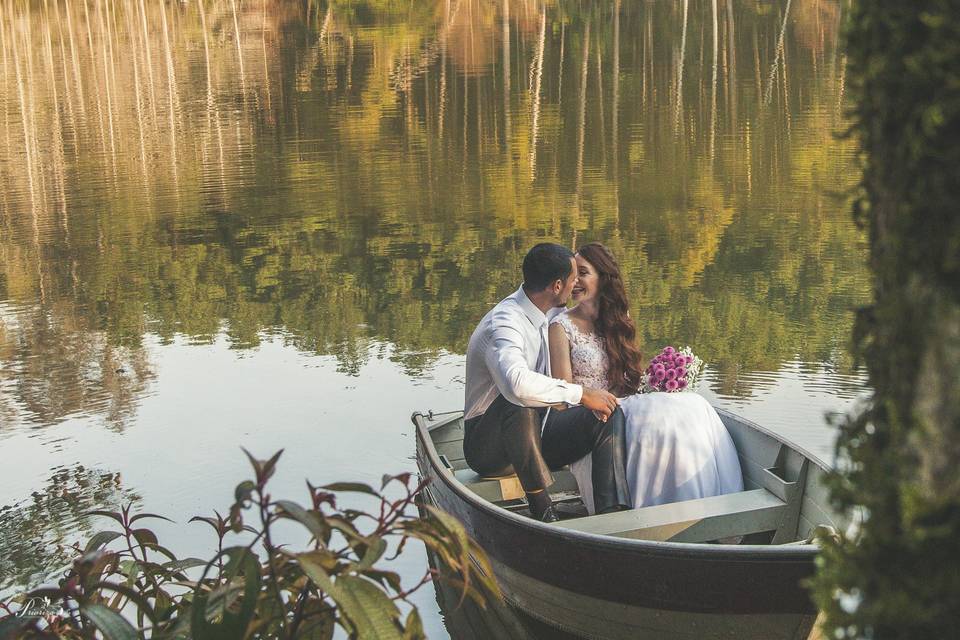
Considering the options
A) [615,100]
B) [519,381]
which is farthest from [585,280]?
[615,100]

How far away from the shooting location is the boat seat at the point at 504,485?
17.4 ft

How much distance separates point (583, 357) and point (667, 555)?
167 centimetres

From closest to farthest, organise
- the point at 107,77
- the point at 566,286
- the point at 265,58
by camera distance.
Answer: the point at 566,286, the point at 107,77, the point at 265,58

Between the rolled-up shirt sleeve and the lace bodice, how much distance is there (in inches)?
22.3

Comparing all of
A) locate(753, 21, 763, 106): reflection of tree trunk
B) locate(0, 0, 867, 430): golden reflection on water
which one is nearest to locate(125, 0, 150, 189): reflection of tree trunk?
locate(0, 0, 867, 430): golden reflection on water

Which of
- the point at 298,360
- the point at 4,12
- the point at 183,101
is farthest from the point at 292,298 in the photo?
the point at 4,12

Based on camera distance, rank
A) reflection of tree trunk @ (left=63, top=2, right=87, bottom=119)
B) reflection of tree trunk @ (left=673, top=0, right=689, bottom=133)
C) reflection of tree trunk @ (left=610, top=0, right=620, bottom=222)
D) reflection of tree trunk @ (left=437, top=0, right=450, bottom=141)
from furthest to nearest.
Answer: reflection of tree trunk @ (left=63, top=2, right=87, bottom=119), reflection of tree trunk @ (left=437, top=0, right=450, bottom=141), reflection of tree trunk @ (left=673, top=0, right=689, bottom=133), reflection of tree trunk @ (left=610, top=0, right=620, bottom=222)

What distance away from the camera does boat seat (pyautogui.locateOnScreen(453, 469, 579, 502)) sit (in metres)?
5.29

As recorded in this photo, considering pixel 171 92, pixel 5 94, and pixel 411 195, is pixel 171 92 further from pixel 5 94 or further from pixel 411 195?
pixel 411 195

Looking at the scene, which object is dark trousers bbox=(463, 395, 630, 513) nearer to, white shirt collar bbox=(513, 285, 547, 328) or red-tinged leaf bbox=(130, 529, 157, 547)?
white shirt collar bbox=(513, 285, 547, 328)

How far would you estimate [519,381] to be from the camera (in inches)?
189

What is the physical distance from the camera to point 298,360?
31.9 ft

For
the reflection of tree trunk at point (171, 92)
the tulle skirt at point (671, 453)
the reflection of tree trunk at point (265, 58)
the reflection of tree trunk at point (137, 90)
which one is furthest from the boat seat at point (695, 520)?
the reflection of tree trunk at point (265, 58)

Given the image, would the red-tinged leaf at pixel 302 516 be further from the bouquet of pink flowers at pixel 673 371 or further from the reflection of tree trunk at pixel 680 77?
the reflection of tree trunk at pixel 680 77
